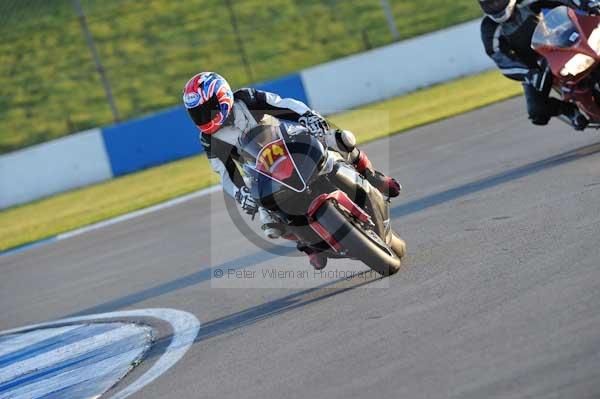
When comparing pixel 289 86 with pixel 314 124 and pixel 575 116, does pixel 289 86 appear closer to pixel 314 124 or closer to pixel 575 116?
pixel 575 116

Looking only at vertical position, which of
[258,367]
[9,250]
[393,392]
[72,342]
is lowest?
[9,250]

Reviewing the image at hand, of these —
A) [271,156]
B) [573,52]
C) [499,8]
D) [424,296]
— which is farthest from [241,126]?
[499,8]

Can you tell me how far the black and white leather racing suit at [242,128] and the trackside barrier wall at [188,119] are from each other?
1431 centimetres

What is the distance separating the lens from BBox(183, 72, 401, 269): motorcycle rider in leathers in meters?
7.33

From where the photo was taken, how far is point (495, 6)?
9.51 meters

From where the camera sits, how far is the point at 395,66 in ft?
75.3

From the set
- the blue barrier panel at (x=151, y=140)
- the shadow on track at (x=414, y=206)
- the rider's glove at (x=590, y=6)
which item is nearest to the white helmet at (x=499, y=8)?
the rider's glove at (x=590, y=6)

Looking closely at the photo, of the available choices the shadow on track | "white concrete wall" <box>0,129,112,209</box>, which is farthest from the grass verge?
the shadow on track

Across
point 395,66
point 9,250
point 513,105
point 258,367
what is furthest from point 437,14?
point 258,367

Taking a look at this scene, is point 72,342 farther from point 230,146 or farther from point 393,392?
point 393,392

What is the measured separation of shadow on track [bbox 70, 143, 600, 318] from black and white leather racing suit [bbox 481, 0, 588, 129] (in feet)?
1.37

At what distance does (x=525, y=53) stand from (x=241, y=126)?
11.5ft

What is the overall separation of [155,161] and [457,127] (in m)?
8.82

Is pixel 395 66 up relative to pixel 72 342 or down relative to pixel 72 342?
down
